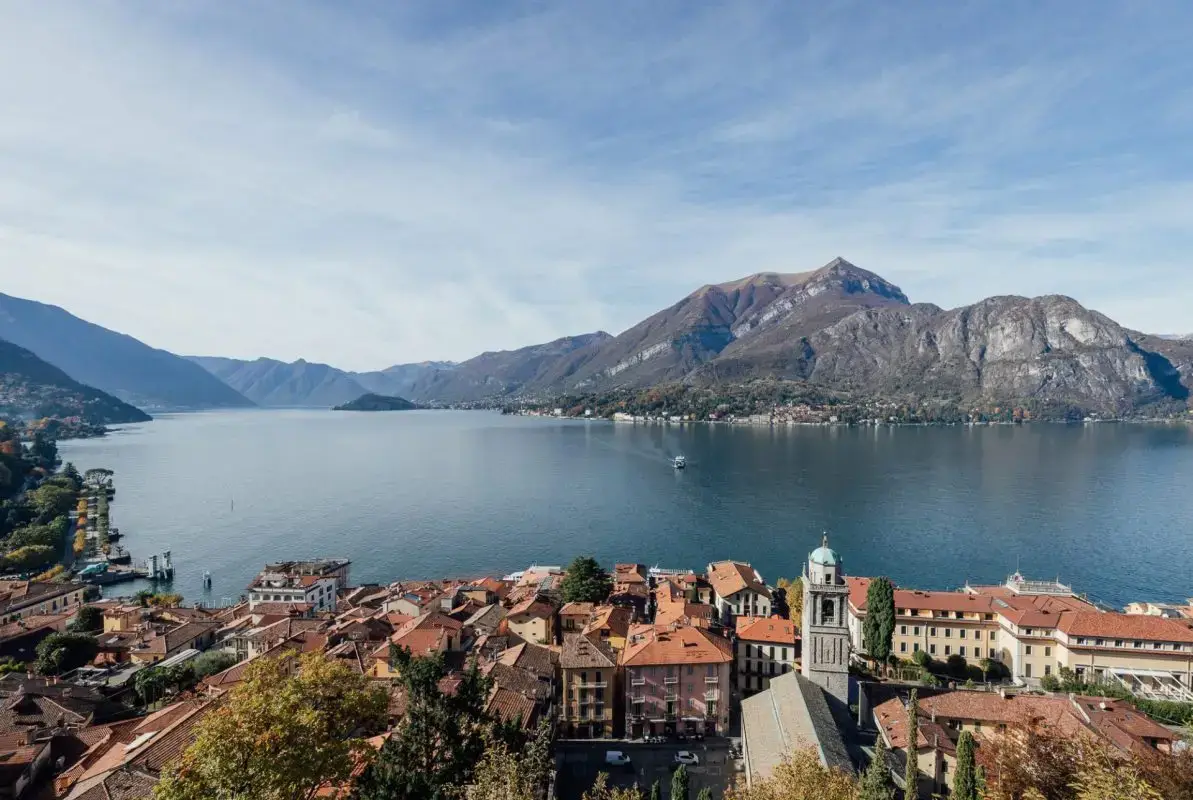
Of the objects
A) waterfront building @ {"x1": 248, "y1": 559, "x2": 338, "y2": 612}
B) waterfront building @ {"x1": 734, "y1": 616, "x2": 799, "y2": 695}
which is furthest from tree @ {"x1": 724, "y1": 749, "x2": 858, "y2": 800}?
waterfront building @ {"x1": 248, "y1": 559, "x2": 338, "y2": 612}

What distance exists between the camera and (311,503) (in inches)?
3469

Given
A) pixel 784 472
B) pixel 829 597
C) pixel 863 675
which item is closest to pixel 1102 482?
pixel 784 472

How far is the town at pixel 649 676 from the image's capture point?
18.2 meters

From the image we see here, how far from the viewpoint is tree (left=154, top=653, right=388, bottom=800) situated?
36.7 ft

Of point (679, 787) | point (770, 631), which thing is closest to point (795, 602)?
point (770, 631)

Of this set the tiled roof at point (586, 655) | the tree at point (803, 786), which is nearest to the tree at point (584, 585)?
the tiled roof at point (586, 655)

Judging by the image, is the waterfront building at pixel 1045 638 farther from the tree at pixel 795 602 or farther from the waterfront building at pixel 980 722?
the waterfront building at pixel 980 722

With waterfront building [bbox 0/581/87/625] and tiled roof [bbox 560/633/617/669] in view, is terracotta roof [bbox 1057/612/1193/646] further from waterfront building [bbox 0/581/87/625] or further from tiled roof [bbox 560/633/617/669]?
waterfront building [bbox 0/581/87/625]

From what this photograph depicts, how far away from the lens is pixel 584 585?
129 feet

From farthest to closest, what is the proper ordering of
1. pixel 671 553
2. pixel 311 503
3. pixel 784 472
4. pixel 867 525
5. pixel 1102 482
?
pixel 784 472 → pixel 1102 482 → pixel 311 503 → pixel 867 525 → pixel 671 553

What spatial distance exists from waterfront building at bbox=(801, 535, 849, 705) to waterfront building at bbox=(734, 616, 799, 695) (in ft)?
15.6

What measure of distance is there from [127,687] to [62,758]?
1013 cm

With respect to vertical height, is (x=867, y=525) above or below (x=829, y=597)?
below

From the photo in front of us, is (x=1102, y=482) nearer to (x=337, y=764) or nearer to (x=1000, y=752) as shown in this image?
(x=1000, y=752)
